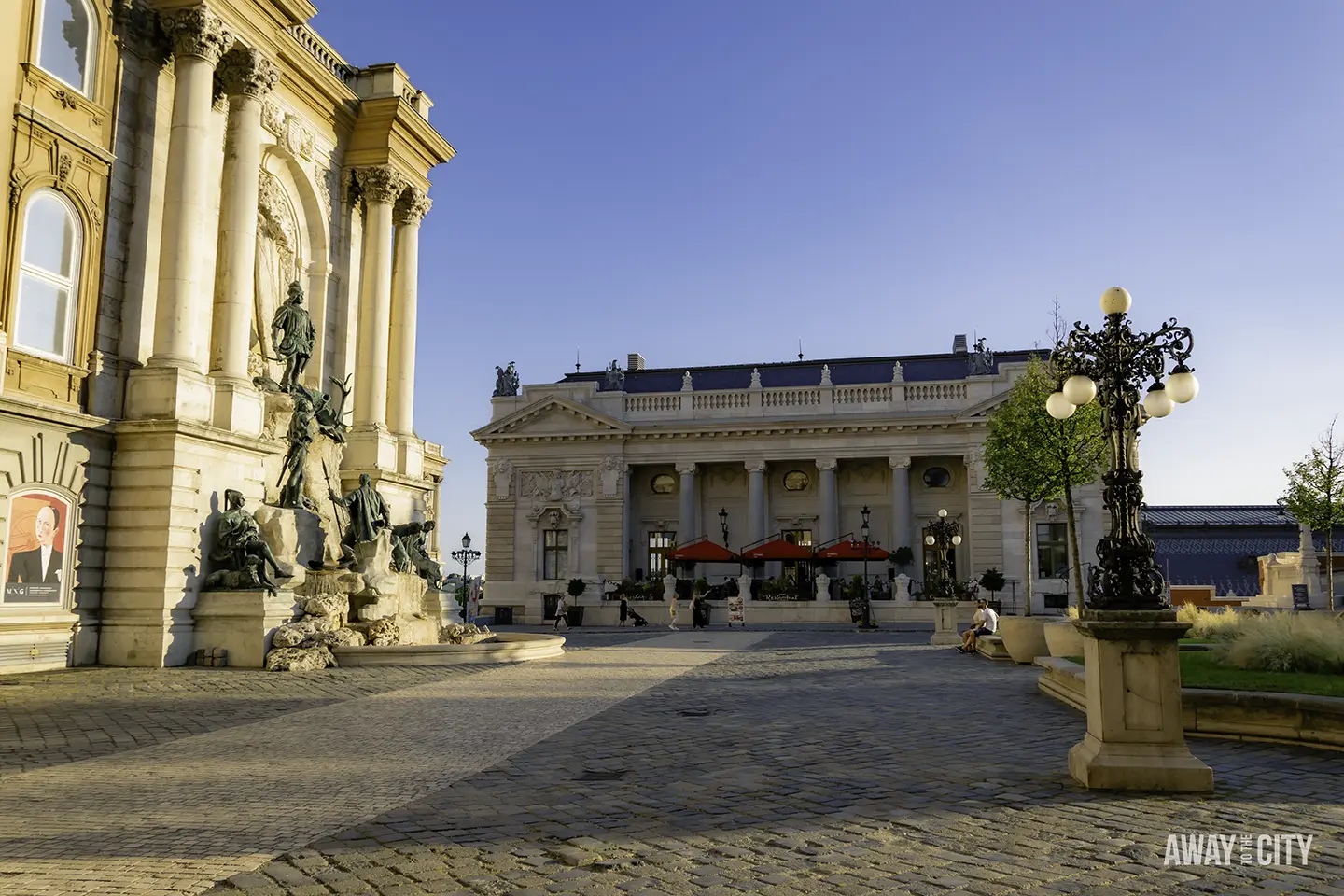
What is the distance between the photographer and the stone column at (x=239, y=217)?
21.1 m

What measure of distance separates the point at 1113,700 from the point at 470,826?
206 inches

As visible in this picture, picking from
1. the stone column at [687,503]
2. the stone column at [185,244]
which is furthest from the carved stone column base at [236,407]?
the stone column at [687,503]

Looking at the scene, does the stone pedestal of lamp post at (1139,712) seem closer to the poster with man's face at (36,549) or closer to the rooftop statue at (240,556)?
the rooftop statue at (240,556)

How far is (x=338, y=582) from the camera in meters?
19.9

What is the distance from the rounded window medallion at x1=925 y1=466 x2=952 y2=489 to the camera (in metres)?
54.6

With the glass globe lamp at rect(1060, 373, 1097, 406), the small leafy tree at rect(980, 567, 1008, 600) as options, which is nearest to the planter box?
the glass globe lamp at rect(1060, 373, 1097, 406)

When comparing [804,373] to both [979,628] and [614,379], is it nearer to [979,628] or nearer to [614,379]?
[614,379]

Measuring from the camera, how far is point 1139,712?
805 centimetres

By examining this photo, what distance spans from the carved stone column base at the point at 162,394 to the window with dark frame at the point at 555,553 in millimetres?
37270

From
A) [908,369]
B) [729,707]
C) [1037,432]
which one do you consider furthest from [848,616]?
[729,707]

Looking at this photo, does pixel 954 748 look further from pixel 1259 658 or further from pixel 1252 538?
pixel 1252 538

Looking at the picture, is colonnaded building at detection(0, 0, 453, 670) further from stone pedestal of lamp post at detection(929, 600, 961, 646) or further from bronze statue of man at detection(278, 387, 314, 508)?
stone pedestal of lamp post at detection(929, 600, 961, 646)

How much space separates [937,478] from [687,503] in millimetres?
14058

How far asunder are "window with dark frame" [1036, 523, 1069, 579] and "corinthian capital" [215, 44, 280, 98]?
43.1 m
